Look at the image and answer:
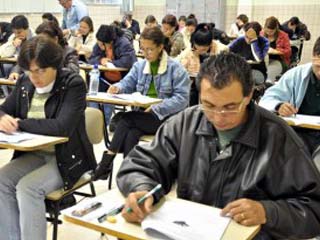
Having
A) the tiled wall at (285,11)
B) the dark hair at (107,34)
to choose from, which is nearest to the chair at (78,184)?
the dark hair at (107,34)

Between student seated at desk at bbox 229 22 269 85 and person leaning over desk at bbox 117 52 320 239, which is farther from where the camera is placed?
student seated at desk at bbox 229 22 269 85

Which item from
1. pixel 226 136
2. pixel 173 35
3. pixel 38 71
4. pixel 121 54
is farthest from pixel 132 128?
pixel 173 35

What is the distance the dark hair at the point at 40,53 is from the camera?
7.65ft

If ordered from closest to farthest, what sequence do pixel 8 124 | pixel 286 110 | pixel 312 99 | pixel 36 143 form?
pixel 36 143, pixel 8 124, pixel 286 110, pixel 312 99

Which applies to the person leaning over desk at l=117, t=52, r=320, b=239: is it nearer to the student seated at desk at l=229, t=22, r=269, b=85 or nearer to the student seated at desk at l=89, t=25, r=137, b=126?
the student seated at desk at l=89, t=25, r=137, b=126

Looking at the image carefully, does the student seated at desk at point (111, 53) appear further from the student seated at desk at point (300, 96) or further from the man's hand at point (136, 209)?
the man's hand at point (136, 209)

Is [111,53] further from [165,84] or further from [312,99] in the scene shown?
[312,99]

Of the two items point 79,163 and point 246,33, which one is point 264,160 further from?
point 246,33

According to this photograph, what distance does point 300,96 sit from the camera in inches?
108

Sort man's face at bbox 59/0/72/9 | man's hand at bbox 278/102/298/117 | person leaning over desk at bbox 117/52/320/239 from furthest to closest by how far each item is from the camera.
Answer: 1. man's face at bbox 59/0/72/9
2. man's hand at bbox 278/102/298/117
3. person leaning over desk at bbox 117/52/320/239

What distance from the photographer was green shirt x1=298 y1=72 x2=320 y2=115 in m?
2.68

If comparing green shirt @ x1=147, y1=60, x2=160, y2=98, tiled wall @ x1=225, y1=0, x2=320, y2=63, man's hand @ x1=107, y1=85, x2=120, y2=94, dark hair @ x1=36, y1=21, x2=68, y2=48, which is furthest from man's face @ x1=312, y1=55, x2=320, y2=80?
tiled wall @ x1=225, y1=0, x2=320, y2=63

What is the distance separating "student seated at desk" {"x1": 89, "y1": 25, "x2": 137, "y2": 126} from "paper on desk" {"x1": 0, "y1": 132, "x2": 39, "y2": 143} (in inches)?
108

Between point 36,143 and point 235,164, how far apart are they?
104 centimetres
